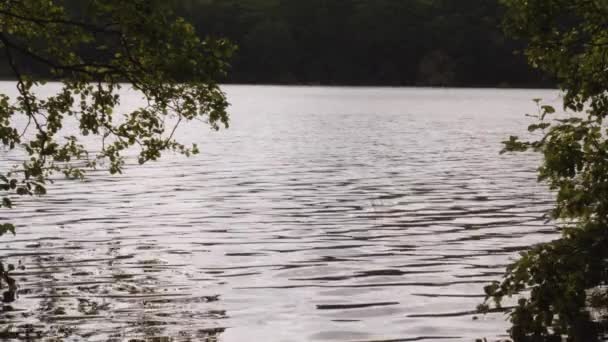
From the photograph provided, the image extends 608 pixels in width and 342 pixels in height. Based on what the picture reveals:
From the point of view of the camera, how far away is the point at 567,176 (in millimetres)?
15609

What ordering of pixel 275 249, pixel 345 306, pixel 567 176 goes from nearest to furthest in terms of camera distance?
pixel 567 176
pixel 345 306
pixel 275 249

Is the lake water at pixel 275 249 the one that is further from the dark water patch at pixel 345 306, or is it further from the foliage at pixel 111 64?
the foliage at pixel 111 64

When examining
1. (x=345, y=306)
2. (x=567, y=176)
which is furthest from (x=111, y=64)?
(x=567, y=176)

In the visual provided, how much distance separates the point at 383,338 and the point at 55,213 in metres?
16.8

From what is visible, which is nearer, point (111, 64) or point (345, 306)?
point (345, 306)

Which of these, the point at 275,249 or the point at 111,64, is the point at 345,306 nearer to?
the point at 275,249

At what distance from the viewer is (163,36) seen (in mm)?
17734

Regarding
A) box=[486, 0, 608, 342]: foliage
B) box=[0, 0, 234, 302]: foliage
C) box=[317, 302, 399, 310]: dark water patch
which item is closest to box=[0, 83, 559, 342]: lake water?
box=[317, 302, 399, 310]: dark water patch

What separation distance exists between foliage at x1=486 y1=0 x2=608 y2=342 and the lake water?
1.16 meters

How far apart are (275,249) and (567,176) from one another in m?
9.65

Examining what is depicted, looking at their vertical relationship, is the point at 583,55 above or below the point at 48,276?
above

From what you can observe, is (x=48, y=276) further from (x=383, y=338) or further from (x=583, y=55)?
(x=583, y=55)

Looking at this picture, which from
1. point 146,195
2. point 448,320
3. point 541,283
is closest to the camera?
point 541,283

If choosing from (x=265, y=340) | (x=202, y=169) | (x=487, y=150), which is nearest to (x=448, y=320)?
(x=265, y=340)
